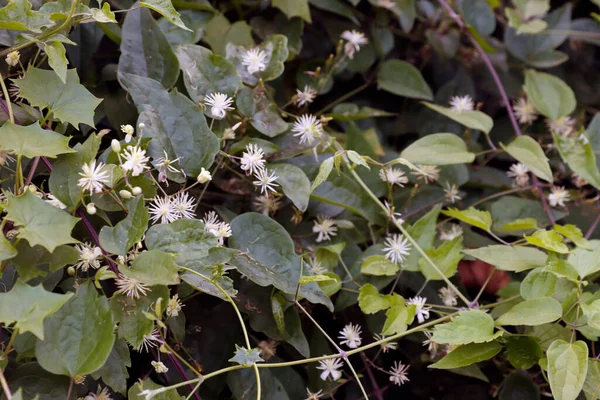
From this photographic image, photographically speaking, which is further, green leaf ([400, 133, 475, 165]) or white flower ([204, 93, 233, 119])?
green leaf ([400, 133, 475, 165])

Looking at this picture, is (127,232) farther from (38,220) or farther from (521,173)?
(521,173)

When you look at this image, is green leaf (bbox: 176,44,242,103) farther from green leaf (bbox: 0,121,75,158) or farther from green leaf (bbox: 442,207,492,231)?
green leaf (bbox: 442,207,492,231)

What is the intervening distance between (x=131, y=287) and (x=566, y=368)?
471 mm

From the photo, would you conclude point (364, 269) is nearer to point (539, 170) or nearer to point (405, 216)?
point (405, 216)

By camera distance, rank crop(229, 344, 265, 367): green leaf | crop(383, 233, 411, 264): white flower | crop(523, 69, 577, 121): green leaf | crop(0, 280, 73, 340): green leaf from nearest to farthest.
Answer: crop(0, 280, 73, 340): green leaf
crop(229, 344, 265, 367): green leaf
crop(383, 233, 411, 264): white flower
crop(523, 69, 577, 121): green leaf

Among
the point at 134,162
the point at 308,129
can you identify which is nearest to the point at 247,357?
the point at 134,162

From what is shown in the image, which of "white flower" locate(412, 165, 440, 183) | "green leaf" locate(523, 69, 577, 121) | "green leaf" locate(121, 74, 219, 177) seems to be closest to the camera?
"green leaf" locate(121, 74, 219, 177)

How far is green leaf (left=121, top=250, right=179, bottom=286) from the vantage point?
54cm

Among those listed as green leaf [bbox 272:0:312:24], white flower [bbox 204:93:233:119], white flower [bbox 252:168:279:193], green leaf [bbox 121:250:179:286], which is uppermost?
green leaf [bbox 272:0:312:24]

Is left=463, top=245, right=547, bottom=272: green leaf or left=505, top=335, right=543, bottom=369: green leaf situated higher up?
left=463, top=245, right=547, bottom=272: green leaf

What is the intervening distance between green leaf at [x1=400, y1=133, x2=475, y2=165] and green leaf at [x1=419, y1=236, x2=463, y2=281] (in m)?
0.12

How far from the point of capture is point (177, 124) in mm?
697

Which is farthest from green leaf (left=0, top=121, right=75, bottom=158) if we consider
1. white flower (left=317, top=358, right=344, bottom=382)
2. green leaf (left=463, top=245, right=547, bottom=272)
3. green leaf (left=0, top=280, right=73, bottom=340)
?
green leaf (left=463, top=245, right=547, bottom=272)

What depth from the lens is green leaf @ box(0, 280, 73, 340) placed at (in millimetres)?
476
